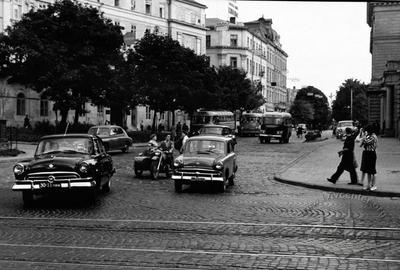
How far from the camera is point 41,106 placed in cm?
5988

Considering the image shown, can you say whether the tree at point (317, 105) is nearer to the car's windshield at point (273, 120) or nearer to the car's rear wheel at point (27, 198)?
the car's windshield at point (273, 120)

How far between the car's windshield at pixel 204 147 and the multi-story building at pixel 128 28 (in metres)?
32.5

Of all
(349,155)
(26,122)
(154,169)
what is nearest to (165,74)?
(26,122)

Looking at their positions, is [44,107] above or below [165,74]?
below

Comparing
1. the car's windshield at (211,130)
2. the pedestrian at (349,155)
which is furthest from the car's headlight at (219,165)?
the car's windshield at (211,130)

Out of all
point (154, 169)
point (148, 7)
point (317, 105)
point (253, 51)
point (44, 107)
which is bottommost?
point (154, 169)

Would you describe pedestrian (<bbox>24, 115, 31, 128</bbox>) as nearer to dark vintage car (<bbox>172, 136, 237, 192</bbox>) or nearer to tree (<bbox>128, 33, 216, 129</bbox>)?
tree (<bbox>128, 33, 216, 129</bbox>)

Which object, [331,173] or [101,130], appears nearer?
[331,173]

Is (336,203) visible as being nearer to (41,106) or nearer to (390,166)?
(390,166)

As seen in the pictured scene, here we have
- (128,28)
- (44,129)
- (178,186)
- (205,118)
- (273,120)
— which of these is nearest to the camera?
(178,186)

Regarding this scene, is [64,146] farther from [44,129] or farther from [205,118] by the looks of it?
[205,118]

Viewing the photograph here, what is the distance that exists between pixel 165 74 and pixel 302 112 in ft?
257

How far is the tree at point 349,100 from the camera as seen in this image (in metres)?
120

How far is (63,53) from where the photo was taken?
44031 mm
